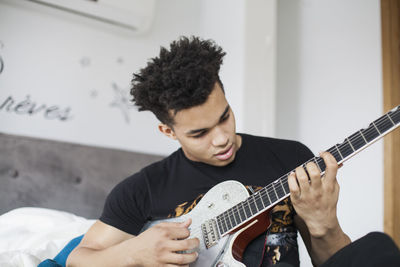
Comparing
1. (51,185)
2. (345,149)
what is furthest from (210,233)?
(51,185)

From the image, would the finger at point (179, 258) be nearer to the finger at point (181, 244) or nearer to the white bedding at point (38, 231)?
the finger at point (181, 244)

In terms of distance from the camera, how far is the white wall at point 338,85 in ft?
5.34

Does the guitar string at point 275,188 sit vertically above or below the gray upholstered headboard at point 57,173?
above

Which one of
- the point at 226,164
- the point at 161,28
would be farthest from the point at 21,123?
the point at 226,164

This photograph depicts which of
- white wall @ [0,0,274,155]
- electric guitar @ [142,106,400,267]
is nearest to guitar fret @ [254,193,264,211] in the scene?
electric guitar @ [142,106,400,267]

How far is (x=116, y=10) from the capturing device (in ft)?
6.59

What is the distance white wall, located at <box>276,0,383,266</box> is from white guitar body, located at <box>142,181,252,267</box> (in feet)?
2.92

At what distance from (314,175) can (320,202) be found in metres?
0.08

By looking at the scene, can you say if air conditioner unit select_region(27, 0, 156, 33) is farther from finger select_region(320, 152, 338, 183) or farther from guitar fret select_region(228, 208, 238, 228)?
finger select_region(320, 152, 338, 183)

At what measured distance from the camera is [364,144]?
2.52ft

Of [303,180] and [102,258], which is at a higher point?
[303,180]

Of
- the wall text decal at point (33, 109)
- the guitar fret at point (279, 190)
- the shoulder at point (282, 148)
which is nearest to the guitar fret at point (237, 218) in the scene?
the guitar fret at point (279, 190)

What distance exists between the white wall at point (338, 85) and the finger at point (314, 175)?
903 millimetres

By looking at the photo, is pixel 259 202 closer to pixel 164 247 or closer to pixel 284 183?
pixel 284 183
